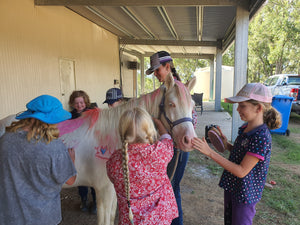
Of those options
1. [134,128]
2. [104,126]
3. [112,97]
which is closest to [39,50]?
[112,97]

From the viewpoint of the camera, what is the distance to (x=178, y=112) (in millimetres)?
1630

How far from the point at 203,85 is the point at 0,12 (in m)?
23.0

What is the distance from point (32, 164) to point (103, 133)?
767 mm

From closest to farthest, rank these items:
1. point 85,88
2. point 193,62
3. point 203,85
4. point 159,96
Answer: point 159,96 → point 85,88 → point 203,85 → point 193,62

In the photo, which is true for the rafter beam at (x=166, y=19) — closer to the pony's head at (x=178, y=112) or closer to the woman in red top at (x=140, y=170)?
the pony's head at (x=178, y=112)

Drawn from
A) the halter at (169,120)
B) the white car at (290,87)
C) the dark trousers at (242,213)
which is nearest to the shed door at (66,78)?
the halter at (169,120)

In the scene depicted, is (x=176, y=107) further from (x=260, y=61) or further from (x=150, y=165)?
(x=260, y=61)

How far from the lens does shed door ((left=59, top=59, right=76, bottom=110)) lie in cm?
627

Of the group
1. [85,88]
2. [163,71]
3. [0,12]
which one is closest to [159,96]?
[163,71]

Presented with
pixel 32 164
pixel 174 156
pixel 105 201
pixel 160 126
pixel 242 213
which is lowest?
pixel 105 201

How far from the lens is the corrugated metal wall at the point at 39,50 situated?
430 cm

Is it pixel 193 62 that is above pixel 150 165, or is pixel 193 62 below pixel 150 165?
above

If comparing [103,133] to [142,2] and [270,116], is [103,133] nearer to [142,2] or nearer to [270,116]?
[270,116]

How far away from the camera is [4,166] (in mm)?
1172
